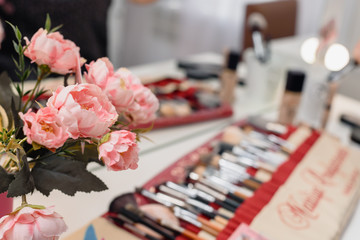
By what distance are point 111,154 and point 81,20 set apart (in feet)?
2.60

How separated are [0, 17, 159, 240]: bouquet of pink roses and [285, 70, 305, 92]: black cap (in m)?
0.52

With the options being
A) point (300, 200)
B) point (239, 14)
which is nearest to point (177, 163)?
point (300, 200)

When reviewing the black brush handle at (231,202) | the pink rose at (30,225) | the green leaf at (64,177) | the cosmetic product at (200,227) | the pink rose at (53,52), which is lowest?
the cosmetic product at (200,227)

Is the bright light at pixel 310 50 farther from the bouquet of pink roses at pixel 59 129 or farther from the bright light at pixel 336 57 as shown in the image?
the bouquet of pink roses at pixel 59 129

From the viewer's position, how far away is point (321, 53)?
996mm

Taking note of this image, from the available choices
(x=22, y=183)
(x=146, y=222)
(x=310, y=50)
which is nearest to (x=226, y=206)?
(x=146, y=222)

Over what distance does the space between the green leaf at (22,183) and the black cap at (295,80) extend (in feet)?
2.20

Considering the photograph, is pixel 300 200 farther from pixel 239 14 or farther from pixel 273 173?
pixel 239 14

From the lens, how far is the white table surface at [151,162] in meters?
0.44

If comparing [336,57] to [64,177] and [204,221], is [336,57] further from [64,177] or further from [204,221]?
[64,177]

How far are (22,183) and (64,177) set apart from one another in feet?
0.13

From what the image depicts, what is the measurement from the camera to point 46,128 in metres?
0.34

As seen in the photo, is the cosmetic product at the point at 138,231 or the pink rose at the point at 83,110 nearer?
the pink rose at the point at 83,110

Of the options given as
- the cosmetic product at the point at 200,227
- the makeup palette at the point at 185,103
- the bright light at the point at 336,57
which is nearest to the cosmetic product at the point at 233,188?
the cosmetic product at the point at 200,227
